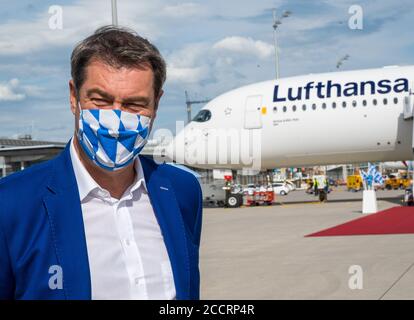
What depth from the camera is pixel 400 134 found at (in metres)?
23.8

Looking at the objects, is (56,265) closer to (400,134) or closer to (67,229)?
(67,229)

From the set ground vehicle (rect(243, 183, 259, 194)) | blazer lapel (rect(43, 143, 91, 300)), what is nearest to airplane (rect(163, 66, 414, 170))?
ground vehicle (rect(243, 183, 259, 194))

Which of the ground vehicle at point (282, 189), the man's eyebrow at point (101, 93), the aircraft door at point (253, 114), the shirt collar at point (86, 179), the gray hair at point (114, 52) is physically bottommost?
the ground vehicle at point (282, 189)

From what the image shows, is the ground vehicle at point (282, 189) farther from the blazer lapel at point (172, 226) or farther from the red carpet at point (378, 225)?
the blazer lapel at point (172, 226)

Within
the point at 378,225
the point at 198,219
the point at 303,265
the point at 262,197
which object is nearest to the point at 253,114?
the point at 262,197

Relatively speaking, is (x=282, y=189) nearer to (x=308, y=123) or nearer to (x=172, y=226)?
(x=308, y=123)

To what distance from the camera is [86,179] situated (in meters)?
2.30

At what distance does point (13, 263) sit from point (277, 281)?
7134 mm

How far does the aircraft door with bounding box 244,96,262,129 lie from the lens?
967 inches

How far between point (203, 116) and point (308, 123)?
4.28 metres

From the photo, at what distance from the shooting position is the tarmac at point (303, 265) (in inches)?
316

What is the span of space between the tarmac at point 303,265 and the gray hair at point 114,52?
5.78 metres

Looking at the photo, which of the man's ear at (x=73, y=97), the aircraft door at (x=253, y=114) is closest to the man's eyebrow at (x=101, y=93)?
the man's ear at (x=73, y=97)
